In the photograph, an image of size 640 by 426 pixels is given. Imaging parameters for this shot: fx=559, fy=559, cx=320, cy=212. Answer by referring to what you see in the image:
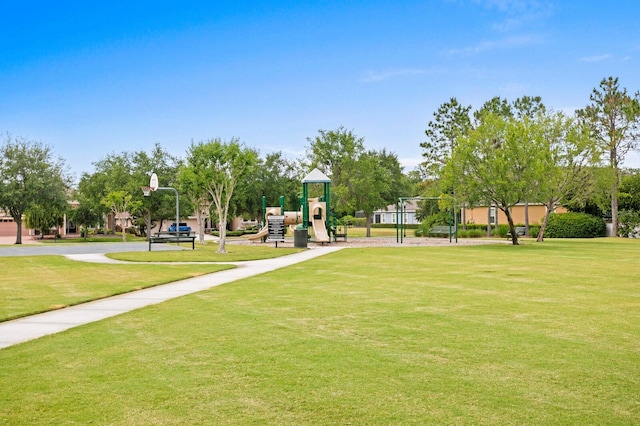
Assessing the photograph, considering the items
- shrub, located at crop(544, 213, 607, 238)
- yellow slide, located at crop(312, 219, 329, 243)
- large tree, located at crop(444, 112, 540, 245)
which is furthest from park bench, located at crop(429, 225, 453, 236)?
yellow slide, located at crop(312, 219, 329, 243)

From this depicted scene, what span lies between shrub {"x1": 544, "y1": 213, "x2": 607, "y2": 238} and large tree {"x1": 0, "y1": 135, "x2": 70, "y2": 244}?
38.8 m

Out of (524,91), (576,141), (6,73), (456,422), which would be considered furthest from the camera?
(524,91)

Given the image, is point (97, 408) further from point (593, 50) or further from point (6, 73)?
point (6, 73)

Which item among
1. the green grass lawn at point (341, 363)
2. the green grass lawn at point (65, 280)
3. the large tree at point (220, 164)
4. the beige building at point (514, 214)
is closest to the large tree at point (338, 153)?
the beige building at point (514, 214)

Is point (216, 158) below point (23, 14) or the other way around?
below

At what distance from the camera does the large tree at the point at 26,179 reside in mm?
43375

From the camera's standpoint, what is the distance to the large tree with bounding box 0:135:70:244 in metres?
43.4

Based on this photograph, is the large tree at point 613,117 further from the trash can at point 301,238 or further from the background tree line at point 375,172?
the trash can at point 301,238

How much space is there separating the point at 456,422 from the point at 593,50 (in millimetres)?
25036

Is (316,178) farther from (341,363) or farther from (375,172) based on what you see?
(341,363)

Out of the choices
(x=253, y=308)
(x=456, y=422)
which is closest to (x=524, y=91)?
(x=253, y=308)

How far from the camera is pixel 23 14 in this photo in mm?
24109

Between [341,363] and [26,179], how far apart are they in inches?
1796

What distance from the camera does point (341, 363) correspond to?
554 cm
